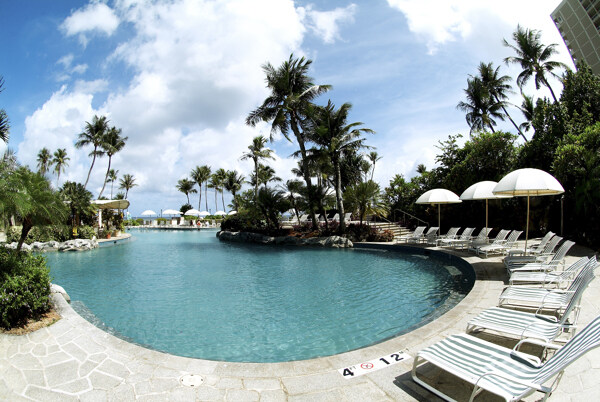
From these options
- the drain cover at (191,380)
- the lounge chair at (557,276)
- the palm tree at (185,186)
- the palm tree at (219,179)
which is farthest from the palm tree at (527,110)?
the palm tree at (185,186)

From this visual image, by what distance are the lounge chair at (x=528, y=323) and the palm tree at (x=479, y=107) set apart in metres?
27.8

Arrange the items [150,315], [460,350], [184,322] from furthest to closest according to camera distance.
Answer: [150,315]
[184,322]
[460,350]

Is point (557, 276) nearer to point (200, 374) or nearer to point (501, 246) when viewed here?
point (501, 246)

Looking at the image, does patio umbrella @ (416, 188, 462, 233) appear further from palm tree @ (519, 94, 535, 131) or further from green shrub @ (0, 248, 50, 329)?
palm tree @ (519, 94, 535, 131)

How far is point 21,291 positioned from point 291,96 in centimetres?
1688

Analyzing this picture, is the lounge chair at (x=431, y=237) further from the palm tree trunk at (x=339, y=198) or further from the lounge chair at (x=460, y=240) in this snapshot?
the palm tree trunk at (x=339, y=198)

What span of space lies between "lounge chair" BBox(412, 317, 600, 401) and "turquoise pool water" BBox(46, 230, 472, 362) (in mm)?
2072

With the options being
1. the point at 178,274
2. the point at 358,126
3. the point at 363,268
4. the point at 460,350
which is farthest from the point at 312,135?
the point at 460,350

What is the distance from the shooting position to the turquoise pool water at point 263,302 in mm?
4930

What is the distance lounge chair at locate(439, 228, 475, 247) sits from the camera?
40.0ft

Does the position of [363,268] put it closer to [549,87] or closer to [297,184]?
[297,184]

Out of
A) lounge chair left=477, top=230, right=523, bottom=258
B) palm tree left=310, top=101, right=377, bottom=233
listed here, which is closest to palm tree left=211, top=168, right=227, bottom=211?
palm tree left=310, top=101, right=377, bottom=233

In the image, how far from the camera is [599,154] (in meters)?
10.8

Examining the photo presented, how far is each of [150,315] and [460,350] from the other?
582cm
